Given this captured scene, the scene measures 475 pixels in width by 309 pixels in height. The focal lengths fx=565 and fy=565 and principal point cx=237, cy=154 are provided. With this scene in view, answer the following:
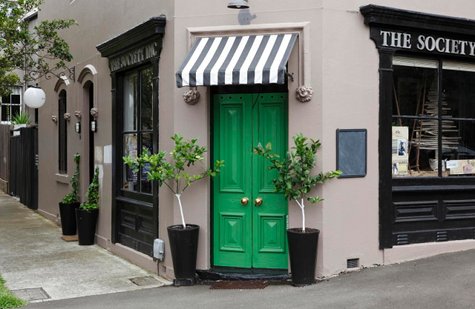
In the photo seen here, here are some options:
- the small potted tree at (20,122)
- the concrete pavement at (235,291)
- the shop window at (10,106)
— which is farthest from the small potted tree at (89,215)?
the shop window at (10,106)

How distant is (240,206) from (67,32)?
7351 mm

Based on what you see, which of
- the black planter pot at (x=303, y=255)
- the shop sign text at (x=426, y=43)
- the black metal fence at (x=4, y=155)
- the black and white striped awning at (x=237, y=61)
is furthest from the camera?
the black metal fence at (x=4, y=155)

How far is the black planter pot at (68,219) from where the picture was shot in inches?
452

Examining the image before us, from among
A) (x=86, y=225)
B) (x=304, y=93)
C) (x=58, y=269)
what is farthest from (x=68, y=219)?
(x=304, y=93)

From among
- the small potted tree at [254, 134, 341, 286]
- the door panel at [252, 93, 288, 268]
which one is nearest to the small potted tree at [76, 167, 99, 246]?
the door panel at [252, 93, 288, 268]

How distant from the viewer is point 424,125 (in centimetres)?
825

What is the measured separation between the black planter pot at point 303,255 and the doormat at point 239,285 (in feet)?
1.51

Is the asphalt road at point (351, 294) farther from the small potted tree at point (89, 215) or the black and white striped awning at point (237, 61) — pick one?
the small potted tree at point (89, 215)

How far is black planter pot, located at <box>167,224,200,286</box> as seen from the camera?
7.37 metres

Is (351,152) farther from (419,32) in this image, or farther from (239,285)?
(239,285)

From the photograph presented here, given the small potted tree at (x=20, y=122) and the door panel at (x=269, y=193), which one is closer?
the door panel at (x=269, y=193)

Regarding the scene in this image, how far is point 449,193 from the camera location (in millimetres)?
Result: 8227

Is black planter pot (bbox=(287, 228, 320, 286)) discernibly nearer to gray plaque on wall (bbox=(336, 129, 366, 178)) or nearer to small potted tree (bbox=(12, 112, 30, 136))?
gray plaque on wall (bbox=(336, 129, 366, 178))

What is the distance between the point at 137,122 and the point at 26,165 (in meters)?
8.93
